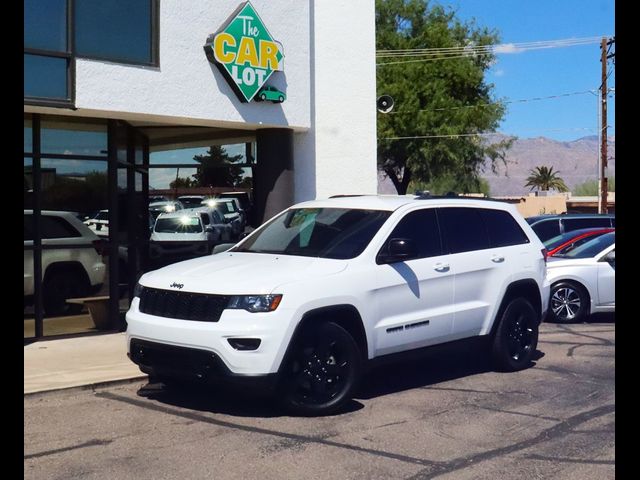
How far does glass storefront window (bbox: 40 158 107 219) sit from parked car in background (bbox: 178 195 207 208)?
202cm

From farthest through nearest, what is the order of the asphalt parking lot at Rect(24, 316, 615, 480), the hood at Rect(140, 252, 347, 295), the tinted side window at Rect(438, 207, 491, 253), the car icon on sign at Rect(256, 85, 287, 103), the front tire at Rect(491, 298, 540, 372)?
1. the car icon on sign at Rect(256, 85, 287, 103)
2. the front tire at Rect(491, 298, 540, 372)
3. the tinted side window at Rect(438, 207, 491, 253)
4. the hood at Rect(140, 252, 347, 295)
5. the asphalt parking lot at Rect(24, 316, 615, 480)

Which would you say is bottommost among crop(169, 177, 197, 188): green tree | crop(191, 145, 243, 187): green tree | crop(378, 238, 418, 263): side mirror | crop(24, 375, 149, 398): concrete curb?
crop(24, 375, 149, 398): concrete curb

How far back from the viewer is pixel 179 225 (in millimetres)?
14438

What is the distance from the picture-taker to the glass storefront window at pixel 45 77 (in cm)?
1109

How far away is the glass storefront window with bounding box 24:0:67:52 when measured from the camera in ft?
36.7

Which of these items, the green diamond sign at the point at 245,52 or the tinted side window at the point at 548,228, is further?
the tinted side window at the point at 548,228

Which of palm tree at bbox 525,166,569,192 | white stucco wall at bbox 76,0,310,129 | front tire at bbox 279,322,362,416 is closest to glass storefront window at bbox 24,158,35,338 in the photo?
white stucco wall at bbox 76,0,310,129

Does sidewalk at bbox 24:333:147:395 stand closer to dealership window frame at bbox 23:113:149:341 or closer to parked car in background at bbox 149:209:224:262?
dealership window frame at bbox 23:113:149:341

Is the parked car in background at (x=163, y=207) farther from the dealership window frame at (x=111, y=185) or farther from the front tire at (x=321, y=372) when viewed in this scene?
the front tire at (x=321, y=372)

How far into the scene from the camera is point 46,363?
407 inches

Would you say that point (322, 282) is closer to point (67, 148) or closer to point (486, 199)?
point (486, 199)

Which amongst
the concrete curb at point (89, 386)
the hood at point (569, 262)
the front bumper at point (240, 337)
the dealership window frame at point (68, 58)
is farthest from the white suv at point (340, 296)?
the hood at point (569, 262)

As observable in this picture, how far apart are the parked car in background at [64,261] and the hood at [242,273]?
3735 millimetres

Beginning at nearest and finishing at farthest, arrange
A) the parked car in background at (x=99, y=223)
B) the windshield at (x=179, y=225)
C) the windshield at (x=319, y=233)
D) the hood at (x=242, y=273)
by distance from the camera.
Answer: the hood at (x=242, y=273)
the windshield at (x=319, y=233)
the parked car in background at (x=99, y=223)
the windshield at (x=179, y=225)
